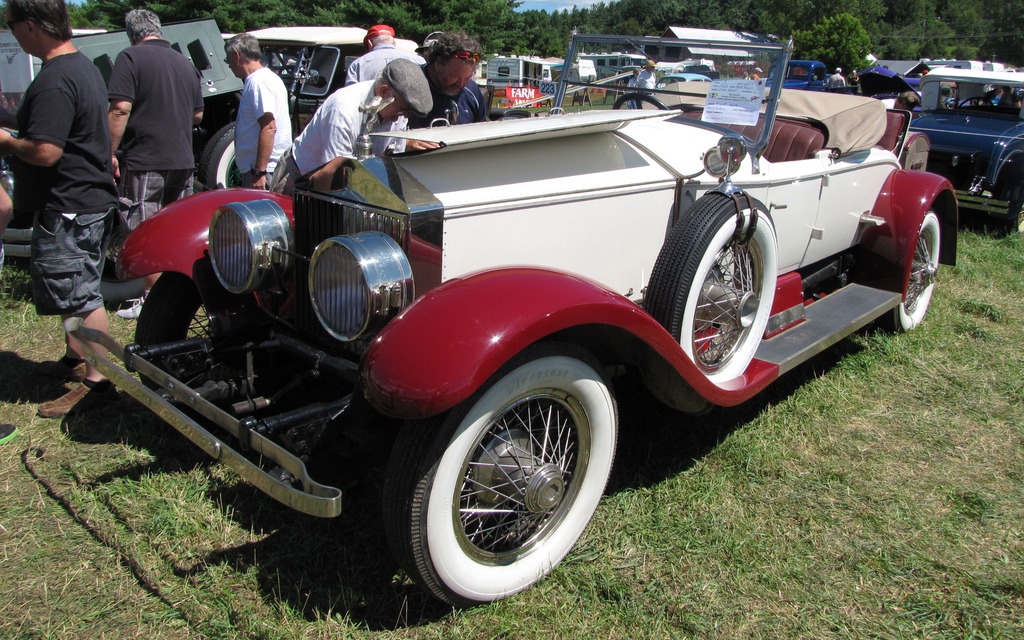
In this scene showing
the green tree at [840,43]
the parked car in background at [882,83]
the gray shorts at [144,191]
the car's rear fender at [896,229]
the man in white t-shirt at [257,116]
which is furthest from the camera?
the green tree at [840,43]

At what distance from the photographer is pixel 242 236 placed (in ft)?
8.08

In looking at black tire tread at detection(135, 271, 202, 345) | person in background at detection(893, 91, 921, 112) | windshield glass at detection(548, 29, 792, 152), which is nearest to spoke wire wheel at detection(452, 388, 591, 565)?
black tire tread at detection(135, 271, 202, 345)

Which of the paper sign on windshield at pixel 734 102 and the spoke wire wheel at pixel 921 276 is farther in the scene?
the spoke wire wheel at pixel 921 276

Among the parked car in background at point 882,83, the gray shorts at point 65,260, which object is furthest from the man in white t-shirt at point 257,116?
the parked car in background at point 882,83

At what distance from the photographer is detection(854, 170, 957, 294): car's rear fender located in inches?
155

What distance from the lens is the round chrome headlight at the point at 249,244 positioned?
2.44 metres

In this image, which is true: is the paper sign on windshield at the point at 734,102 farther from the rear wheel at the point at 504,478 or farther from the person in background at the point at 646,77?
the rear wheel at the point at 504,478

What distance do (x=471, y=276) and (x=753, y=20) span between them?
79452 millimetres

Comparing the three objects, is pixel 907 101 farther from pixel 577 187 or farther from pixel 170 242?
pixel 170 242

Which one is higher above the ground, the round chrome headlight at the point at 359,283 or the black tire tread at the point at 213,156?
the round chrome headlight at the point at 359,283

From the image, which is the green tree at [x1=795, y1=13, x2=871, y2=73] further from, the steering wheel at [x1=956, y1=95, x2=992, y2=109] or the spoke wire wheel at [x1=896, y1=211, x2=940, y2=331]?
the spoke wire wheel at [x1=896, y1=211, x2=940, y2=331]

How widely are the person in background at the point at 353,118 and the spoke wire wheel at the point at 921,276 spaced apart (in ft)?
9.58

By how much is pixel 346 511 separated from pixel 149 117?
2.83 metres

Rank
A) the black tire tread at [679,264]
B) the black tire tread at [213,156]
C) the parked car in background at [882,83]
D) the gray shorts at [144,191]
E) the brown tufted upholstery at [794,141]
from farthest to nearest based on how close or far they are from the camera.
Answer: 1. the parked car in background at [882,83]
2. the black tire tread at [213,156]
3. the gray shorts at [144,191]
4. the brown tufted upholstery at [794,141]
5. the black tire tread at [679,264]
